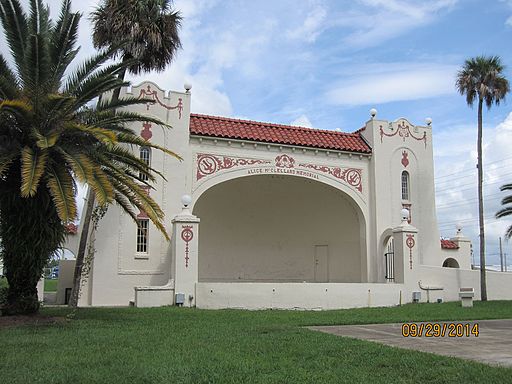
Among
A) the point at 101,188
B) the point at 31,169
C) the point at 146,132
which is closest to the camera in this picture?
the point at 31,169

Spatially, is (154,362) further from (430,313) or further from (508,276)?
(508,276)

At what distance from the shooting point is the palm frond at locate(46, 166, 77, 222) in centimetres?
1237

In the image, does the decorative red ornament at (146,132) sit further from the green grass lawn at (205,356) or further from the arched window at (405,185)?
the arched window at (405,185)

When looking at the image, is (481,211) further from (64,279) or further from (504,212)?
(64,279)

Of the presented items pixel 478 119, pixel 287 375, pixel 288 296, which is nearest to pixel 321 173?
pixel 288 296

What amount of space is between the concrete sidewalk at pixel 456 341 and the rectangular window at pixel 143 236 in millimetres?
9172

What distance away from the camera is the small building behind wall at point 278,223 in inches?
816

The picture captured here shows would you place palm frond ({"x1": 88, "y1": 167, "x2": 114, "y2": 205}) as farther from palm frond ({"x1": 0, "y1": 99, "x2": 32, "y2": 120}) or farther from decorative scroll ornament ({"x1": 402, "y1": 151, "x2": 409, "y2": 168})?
decorative scroll ornament ({"x1": 402, "y1": 151, "x2": 409, "y2": 168})

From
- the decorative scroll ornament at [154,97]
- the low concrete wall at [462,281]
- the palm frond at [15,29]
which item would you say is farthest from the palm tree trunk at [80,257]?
the low concrete wall at [462,281]

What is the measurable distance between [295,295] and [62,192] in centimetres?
1089

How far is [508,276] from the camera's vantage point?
25.9 metres

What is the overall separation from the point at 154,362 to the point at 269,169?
50.3 ft

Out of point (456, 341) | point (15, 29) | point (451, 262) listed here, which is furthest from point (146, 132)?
point (451, 262)

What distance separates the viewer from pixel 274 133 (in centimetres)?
2423
